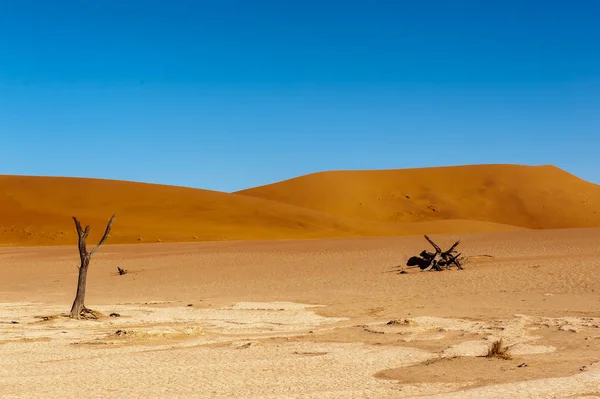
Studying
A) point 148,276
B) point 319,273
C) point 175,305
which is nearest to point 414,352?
point 175,305

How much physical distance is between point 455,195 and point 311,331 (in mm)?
A: 77560

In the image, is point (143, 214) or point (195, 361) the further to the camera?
point (143, 214)

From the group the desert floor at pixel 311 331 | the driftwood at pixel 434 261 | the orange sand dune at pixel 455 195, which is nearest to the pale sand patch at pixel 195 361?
the desert floor at pixel 311 331

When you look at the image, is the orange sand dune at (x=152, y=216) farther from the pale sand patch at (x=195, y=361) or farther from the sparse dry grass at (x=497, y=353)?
the sparse dry grass at (x=497, y=353)

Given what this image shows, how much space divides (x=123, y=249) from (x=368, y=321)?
2852 centimetres

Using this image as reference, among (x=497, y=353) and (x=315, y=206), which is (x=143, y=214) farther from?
(x=497, y=353)

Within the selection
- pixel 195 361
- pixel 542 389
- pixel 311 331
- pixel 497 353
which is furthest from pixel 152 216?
pixel 542 389

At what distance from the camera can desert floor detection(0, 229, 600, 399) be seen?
8844 millimetres

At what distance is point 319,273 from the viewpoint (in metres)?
26.8

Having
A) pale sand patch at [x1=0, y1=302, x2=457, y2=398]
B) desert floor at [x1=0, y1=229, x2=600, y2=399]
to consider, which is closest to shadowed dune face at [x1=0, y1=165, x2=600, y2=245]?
desert floor at [x1=0, y1=229, x2=600, y2=399]

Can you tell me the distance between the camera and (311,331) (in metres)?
13.5

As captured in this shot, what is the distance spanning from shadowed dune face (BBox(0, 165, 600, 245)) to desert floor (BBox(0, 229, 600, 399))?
2571 cm

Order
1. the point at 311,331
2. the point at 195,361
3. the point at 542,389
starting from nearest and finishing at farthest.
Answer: the point at 542,389
the point at 195,361
the point at 311,331

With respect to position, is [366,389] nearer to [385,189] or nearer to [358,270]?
[358,270]
